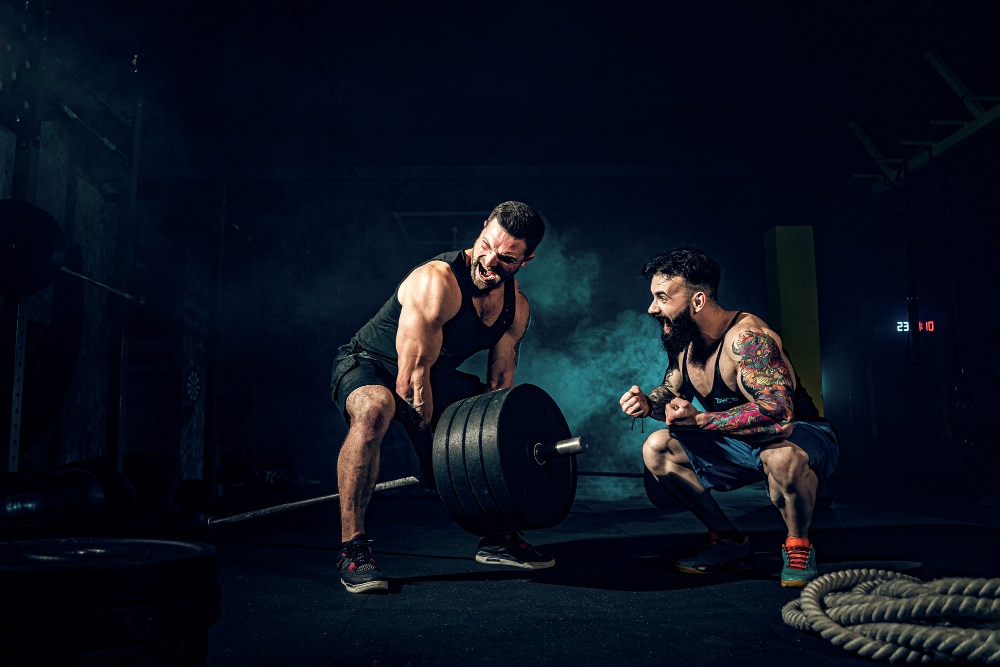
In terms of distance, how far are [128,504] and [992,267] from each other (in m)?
9.26

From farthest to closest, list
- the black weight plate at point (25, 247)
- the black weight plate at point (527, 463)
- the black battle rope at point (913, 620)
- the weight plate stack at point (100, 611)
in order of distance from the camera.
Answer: the black weight plate at point (25, 247), the black weight plate at point (527, 463), the black battle rope at point (913, 620), the weight plate stack at point (100, 611)

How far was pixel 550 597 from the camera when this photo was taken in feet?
6.09

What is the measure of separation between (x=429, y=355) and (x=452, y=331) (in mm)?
181

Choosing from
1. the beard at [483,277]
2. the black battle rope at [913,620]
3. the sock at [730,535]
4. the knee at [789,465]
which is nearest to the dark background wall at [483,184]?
the beard at [483,277]

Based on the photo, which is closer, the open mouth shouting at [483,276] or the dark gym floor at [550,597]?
the dark gym floor at [550,597]

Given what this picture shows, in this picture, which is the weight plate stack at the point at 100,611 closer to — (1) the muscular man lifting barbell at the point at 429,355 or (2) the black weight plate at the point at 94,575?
(2) the black weight plate at the point at 94,575

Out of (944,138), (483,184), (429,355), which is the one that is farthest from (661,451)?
(483,184)

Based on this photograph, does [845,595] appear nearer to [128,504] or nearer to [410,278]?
[410,278]

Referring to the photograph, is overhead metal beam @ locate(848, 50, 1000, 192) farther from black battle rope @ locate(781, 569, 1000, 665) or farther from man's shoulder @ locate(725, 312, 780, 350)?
black battle rope @ locate(781, 569, 1000, 665)

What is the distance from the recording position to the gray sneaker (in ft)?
7.15

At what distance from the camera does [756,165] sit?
17.8 feet

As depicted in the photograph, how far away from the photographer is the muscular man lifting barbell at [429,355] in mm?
2156

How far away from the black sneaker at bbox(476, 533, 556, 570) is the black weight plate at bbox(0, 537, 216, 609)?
53.6 inches

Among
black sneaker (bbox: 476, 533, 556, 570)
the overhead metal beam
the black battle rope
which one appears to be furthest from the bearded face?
the overhead metal beam
